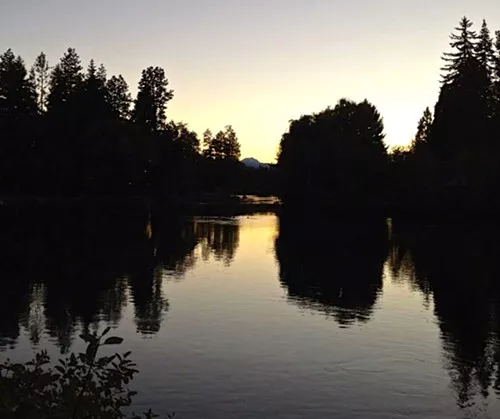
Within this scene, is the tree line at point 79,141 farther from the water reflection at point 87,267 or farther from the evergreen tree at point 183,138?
the water reflection at point 87,267

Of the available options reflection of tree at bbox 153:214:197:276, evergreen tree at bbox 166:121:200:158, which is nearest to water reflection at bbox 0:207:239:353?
reflection of tree at bbox 153:214:197:276

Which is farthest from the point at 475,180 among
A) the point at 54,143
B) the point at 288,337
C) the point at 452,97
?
the point at 288,337

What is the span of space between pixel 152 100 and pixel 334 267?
320 ft

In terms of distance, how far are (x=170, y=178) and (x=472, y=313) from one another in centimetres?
9370

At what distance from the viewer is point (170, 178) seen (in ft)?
387

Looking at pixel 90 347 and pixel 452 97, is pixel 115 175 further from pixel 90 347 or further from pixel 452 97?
pixel 90 347

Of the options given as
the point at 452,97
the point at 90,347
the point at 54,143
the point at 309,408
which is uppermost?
the point at 452,97

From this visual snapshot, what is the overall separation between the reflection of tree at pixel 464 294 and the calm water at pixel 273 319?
0.30ft

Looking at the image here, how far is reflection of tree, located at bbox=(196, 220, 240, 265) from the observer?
4462 cm

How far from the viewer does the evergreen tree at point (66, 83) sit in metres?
106

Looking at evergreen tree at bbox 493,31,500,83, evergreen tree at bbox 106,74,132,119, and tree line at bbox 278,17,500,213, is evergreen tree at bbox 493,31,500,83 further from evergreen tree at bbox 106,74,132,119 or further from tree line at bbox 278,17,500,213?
evergreen tree at bbox 106,74,132,119

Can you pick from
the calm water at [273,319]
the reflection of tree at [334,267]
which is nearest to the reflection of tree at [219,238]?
the calm water at [273,319]

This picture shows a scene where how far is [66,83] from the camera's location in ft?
379

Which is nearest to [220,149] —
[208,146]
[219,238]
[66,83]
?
[208,146]
